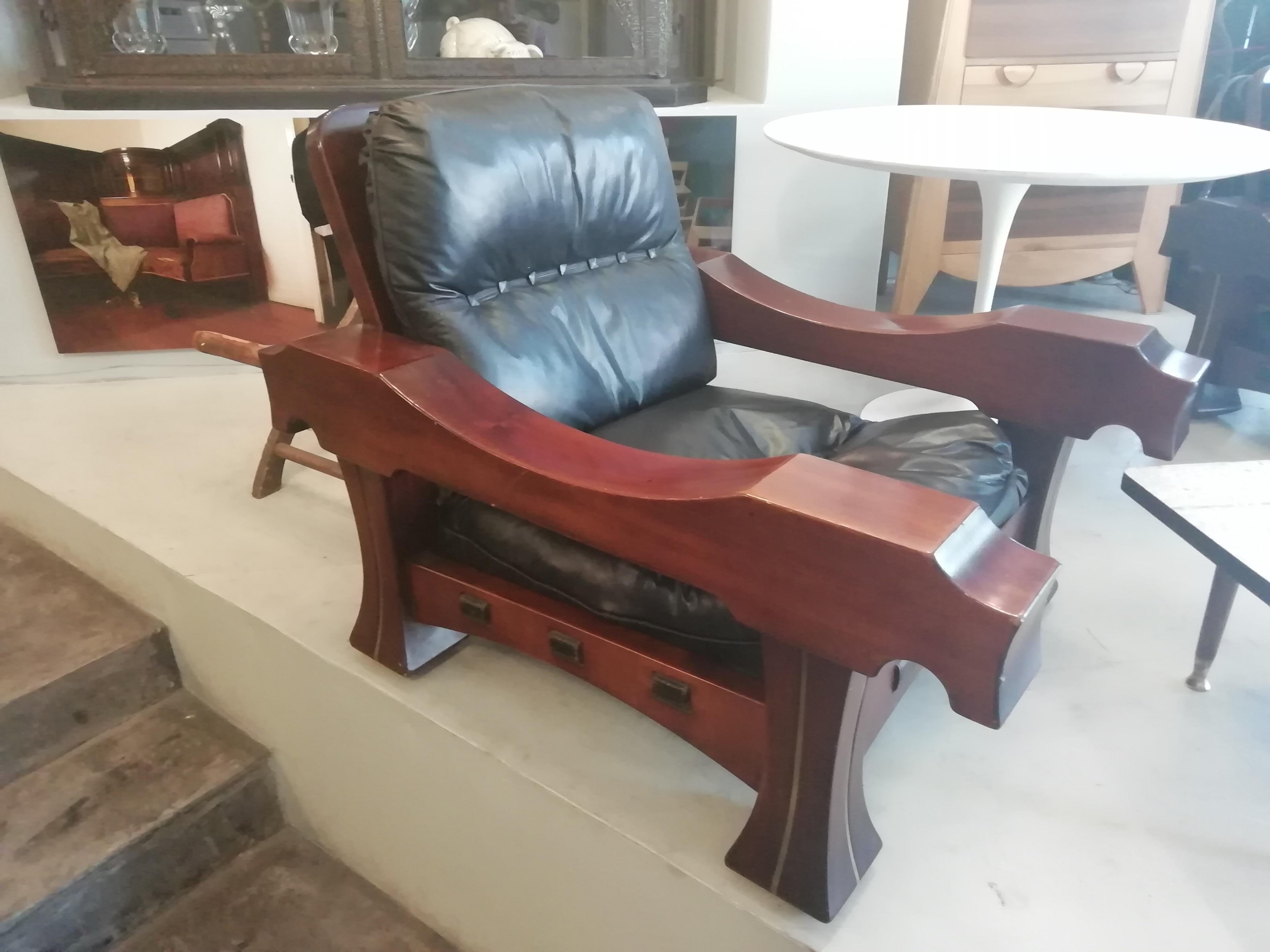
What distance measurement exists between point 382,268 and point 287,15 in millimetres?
1517

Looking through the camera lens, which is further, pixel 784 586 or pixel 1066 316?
pixel 1066 316

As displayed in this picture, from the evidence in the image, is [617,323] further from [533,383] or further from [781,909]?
[781,909]

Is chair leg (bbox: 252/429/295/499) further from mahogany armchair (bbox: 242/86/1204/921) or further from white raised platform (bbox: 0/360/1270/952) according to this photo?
mahogany armchair (bbox: 242/86/1204/921)

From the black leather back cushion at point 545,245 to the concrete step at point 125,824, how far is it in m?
0.88

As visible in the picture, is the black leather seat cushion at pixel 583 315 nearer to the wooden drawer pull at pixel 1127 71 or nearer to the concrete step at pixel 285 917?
the concrete step at pixel 285 917

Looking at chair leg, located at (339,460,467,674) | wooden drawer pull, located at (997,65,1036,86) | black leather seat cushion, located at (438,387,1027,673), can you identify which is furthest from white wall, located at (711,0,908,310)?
chair leg, located at (339,460,467,674)

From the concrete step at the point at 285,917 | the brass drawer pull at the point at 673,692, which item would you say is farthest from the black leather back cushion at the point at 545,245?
the concrete step at the point at 285,917

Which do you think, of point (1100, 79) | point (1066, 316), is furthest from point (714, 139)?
point (1066, 316)

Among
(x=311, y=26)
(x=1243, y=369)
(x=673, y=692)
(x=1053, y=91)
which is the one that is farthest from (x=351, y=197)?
(x=1053, y=91)

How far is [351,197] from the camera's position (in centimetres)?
114

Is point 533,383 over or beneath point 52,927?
over

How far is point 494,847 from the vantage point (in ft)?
3.97

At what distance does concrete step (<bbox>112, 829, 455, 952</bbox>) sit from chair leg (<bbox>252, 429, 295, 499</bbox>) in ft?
2.18

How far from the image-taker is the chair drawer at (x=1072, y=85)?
2363mm
